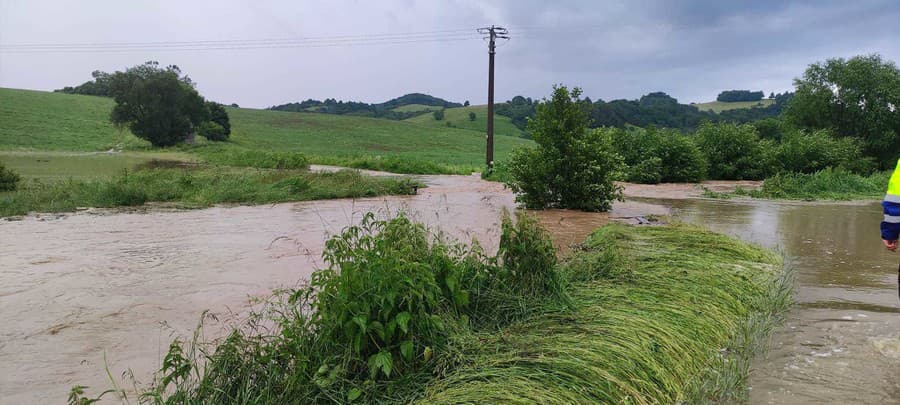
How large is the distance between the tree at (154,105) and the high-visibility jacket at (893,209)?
57937 mm

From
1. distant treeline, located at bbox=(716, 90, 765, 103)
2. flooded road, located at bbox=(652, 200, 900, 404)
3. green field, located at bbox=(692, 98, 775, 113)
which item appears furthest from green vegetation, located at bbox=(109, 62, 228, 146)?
distant treeline, located at bbox=(716, 90, 765, 103)

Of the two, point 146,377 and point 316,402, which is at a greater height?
point 316,402

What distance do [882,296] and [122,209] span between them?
1535cm

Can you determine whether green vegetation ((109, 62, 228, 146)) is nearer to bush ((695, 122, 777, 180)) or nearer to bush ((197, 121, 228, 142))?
bush ((197, 121, 228, 142))

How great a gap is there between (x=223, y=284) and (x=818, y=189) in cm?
2044

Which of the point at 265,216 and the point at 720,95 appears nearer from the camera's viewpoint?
the point at 265,216

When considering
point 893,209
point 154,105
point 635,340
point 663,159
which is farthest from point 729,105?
point 635,340

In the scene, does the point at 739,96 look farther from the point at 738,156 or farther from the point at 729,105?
the point at 738,156

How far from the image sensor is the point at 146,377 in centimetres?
428

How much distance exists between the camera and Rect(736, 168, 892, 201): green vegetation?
61.9 ft

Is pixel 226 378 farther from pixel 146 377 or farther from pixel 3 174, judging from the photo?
pixel 3 174

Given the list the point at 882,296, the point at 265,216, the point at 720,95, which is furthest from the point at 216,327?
the point at 720,95

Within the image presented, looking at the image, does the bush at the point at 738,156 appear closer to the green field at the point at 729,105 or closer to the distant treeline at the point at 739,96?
the green field at the point at 729,105

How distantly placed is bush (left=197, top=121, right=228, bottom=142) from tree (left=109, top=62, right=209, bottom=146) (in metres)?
2.04
